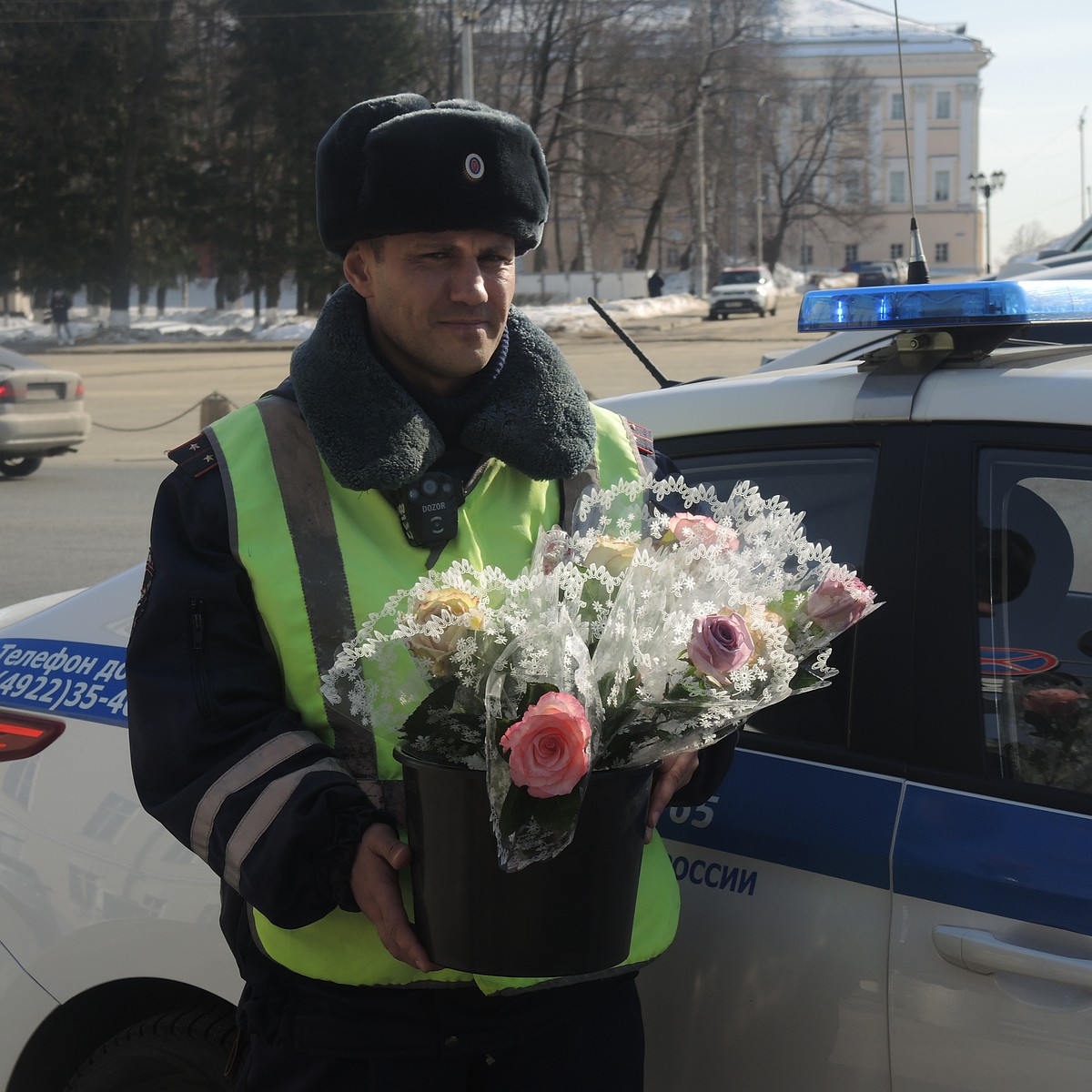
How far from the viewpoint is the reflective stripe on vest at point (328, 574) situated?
1735 mm

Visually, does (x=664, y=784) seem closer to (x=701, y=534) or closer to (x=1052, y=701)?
(x=701, y=534)

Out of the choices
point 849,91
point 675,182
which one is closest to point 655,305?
point 675,182

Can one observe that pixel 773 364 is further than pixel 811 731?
Yes

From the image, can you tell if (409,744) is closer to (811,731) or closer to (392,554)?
(392,554)

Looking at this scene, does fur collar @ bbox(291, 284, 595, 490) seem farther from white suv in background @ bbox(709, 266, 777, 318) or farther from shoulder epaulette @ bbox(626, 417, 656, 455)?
white suv in background @ bbox(709, 266, 777, 318)

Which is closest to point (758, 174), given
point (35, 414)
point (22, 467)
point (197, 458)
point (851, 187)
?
point (851, 187)

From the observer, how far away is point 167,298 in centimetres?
8131

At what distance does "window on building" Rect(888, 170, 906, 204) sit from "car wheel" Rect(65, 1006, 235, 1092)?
295 feet

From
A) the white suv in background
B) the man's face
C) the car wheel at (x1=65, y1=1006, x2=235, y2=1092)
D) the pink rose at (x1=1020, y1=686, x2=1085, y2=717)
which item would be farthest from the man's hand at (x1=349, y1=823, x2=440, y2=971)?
the white suv in background

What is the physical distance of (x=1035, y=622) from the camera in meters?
2.04

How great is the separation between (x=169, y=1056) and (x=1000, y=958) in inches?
51.4

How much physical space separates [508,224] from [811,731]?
849 millimetres

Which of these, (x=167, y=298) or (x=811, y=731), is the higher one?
(x=167, y=298)

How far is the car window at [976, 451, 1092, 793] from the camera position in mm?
1932
